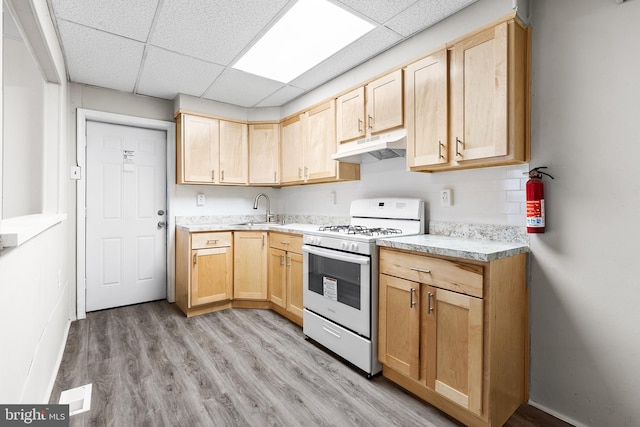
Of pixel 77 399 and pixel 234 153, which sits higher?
pixel 234 153

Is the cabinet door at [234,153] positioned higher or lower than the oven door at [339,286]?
higher

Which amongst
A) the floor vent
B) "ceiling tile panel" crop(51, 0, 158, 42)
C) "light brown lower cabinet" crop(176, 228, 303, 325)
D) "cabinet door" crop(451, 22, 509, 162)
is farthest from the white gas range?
"ceiling tile panel" crop(51, 0, 158, 42)

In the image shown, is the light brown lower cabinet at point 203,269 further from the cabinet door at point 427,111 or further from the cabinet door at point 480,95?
the cabinet door at point 480,95

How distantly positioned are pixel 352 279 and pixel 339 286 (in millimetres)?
161

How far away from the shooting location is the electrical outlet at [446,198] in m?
2.27

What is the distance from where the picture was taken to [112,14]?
2.03 metres

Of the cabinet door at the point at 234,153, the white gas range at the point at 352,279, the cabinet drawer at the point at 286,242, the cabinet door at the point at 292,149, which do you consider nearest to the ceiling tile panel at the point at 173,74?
the cabinet door at the point at 234,153

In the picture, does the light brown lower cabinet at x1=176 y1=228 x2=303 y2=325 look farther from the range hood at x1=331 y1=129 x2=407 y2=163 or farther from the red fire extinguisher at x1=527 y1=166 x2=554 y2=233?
the red fire extinguisher at x1=527 y1=166 x2=554 y2=233

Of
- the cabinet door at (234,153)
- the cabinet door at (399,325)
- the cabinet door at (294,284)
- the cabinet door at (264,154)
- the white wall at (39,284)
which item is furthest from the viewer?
the cabinet door at (264,154)

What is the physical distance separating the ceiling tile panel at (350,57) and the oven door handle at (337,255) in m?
1.55

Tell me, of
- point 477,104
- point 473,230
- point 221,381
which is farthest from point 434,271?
point 221,381

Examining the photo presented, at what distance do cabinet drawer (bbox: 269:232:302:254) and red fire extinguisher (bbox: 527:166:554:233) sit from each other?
175 centimetres

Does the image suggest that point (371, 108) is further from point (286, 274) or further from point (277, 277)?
point (277, 277)

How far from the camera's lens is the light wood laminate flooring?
1.71 metres
